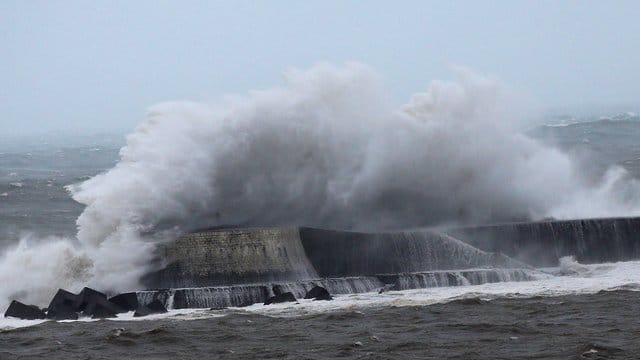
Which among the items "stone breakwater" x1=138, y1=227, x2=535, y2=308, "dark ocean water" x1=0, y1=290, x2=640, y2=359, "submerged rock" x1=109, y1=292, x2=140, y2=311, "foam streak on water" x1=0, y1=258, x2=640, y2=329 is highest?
"stone breakwater" x1=138, y1=227, x2=535, y2=308

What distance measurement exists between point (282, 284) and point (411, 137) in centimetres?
979

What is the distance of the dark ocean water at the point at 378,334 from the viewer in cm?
1714

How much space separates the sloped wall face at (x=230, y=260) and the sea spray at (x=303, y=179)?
23.1 inches

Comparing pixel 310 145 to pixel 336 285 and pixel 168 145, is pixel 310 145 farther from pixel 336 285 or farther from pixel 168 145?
pixel 336 285

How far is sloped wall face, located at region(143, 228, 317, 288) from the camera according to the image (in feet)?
79.5

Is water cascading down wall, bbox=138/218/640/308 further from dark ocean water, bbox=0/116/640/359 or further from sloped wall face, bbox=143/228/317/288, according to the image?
dark ocean water, bbox=0/116/640/359

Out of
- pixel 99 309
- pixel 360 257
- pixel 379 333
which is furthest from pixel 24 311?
pixel 360 257

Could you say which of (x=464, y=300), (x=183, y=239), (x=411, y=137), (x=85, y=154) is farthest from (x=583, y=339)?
(x=85, y=154)

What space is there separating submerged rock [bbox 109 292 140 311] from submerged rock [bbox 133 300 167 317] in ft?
1.03

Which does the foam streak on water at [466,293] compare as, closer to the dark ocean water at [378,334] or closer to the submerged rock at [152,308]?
the submerged rock at [152,308]

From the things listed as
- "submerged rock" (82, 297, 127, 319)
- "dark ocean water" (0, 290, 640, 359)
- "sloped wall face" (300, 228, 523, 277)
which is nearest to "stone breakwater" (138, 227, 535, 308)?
"sloped wall face" (300, 228, 523, 277)

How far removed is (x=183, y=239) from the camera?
24.8m

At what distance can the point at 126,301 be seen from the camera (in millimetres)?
22719

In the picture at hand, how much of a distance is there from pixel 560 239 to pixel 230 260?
329 inches
